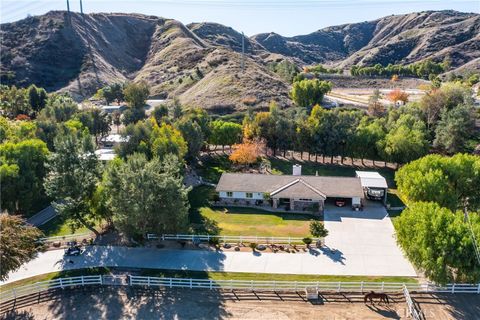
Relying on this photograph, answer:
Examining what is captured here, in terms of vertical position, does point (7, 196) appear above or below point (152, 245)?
above

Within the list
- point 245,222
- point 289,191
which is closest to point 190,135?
point 289,191

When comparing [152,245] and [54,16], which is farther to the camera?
[54,16]

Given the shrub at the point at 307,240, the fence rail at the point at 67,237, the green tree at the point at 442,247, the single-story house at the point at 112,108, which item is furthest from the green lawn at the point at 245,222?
the single-story house at the point at 112,108

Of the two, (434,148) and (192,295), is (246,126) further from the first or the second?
(192,295)

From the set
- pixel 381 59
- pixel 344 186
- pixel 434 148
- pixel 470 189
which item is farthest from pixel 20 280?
pixel 381 59

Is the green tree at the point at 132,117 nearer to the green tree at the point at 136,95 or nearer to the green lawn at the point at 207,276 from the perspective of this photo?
the green tree at the point at 136,95

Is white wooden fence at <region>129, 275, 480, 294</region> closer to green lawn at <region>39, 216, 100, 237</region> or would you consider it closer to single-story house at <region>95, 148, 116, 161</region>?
green lawn at <region>39, 216, 100, 237</region>

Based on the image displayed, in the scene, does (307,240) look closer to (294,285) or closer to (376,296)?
(294,285)

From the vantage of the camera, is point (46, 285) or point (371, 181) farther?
point (371, 181)
